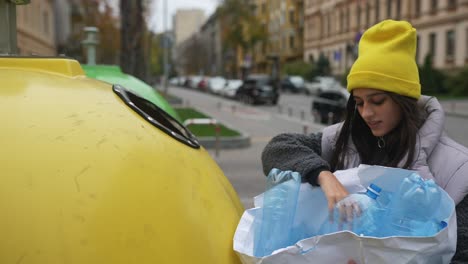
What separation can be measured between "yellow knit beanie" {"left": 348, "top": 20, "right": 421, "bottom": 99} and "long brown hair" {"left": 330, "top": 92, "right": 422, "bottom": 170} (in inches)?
2.2

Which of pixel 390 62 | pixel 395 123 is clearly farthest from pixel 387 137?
pixel 390 62

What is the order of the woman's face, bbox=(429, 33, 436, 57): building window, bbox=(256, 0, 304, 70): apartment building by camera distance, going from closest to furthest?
the woman's face → bbox=(429, 33, 436, 57): building window → bbox=(256, 0, 304, 70): apartment building

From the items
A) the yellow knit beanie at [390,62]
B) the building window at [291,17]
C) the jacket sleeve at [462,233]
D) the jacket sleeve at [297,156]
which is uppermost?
the building window at [291,17]

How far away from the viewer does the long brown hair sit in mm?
1795

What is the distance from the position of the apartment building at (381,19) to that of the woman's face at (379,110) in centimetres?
1748

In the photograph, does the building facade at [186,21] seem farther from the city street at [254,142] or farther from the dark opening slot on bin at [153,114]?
the dark opening slot on bin at [153,114]

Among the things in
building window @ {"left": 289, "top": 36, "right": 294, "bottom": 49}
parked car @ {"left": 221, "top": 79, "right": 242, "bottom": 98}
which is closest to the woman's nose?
parked car @ {"left": 221, "top": 79, "right": 242, "bottom": 98}

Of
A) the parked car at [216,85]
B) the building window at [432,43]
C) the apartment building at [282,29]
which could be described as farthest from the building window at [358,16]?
the apartment building at [282,29]

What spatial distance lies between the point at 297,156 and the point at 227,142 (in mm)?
10850

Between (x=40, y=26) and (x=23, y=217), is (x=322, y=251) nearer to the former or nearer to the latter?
(x=23, y=217)

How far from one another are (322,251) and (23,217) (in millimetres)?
817

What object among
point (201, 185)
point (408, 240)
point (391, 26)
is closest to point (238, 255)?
point (201, 185)

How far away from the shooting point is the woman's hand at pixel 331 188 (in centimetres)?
158

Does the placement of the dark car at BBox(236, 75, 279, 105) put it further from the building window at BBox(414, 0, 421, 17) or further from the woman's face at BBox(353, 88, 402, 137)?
the woman's face at BBox(353, 88, 402, 137)
